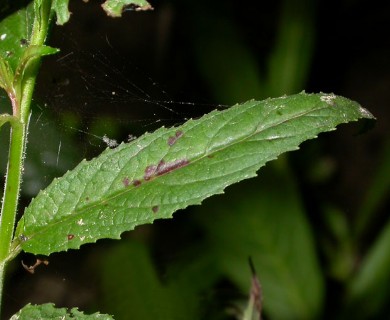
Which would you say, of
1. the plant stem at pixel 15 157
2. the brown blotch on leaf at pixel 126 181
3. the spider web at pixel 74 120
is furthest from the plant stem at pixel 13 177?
the spider web at pixel 74 120

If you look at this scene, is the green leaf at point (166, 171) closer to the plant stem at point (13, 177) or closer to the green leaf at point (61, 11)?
the plant stem at point (13, 177)

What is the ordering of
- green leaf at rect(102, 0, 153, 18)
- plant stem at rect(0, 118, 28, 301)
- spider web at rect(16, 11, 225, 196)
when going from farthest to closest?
spider web at rect(16, 11, 225, 196)
green leaf at rect(102, 0, 153, 18)
plant stem at rect(0, 118, 28, 301)

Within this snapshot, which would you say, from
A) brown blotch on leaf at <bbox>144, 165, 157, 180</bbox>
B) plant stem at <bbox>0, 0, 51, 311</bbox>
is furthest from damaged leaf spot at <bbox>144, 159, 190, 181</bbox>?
plant stem at <bbox>0, 0, 51, 311</bbox>

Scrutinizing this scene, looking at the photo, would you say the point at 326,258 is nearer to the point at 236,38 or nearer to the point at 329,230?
the point at 329,230

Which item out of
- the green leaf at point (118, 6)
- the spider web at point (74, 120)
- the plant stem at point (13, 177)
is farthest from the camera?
the spider web at point (74, 120)

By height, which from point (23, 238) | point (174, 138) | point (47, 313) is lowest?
point (47, 313)

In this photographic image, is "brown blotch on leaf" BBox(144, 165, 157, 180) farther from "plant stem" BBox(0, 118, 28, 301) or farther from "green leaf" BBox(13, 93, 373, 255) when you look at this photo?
"plant stem" BBox(0, 118, 28, 301)

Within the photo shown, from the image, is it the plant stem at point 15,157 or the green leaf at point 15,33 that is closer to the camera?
the plant stem at point 15,157

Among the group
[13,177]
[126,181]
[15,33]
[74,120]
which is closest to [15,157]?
[13,177]

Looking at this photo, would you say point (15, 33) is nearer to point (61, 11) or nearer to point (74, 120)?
point (61, 11)
